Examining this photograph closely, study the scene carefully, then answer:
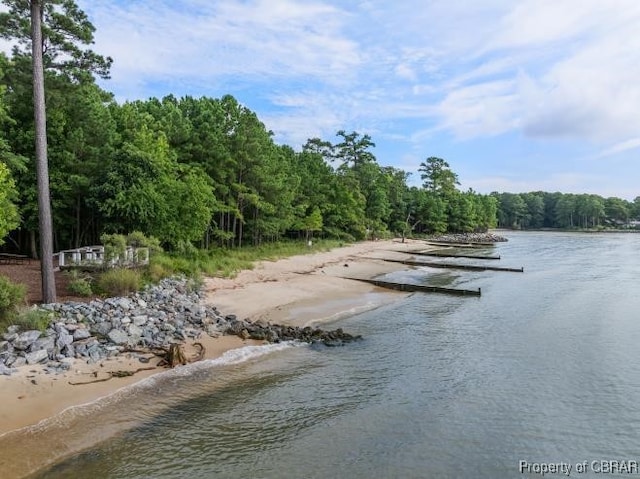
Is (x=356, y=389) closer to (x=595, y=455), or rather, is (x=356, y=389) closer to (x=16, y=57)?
(x=595, y=455)

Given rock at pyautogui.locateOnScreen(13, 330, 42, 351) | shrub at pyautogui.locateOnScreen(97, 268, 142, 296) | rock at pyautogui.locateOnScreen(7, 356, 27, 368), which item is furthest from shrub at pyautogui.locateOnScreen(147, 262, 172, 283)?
rock at pyautogui.locateOnScreen(7, 356, 27, 368)

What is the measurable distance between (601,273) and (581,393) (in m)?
30.2

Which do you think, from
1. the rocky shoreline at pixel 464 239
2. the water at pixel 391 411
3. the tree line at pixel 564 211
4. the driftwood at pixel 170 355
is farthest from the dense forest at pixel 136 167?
the tree line at pixel 564 211

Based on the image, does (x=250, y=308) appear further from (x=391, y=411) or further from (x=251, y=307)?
(x=391, y=411)

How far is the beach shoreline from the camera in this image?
9.30m

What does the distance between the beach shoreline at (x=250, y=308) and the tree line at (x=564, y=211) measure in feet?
388

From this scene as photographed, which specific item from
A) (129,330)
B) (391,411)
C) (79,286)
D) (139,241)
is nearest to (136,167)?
(139,241)

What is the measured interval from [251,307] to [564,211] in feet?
480

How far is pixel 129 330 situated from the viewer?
1306 centimetres

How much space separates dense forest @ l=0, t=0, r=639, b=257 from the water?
1106 cm

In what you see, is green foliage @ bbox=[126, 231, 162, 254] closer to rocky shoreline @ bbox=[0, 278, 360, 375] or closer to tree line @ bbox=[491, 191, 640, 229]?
rocky shoreline @ bbox=[0, 278, 360, 375]

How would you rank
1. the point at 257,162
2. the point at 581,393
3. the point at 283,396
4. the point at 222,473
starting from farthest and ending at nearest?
1. the point at 257,162
2. the point at 581,393
3. the point at 283,396
4. the point at 222,473

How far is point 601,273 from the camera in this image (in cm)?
3759

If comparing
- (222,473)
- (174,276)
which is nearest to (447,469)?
(222,473)
